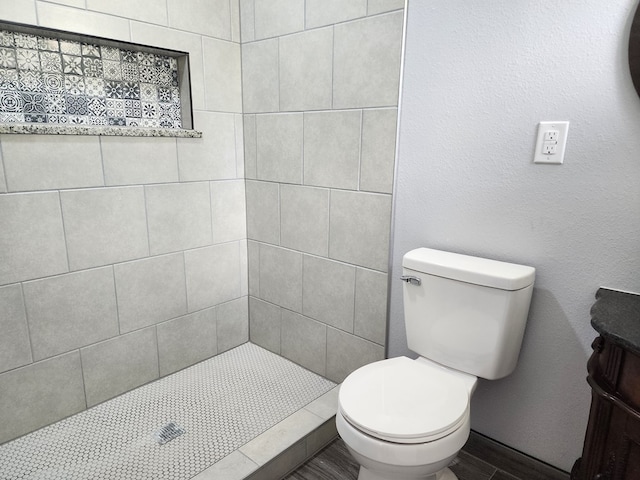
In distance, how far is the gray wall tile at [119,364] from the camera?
1.86m

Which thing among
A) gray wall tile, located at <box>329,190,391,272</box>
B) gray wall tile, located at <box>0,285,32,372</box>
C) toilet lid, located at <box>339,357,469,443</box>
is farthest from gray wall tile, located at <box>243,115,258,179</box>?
toilet lid, located at <box>339,357,469,443</box>

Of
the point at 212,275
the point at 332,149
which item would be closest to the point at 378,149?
the point at 332,149

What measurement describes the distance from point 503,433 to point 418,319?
22.9 inches

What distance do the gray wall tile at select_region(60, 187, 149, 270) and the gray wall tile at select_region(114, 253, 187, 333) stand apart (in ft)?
0.23

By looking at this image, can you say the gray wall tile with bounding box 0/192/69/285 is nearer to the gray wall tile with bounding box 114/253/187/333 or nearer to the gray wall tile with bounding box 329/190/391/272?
the gray wall tile with bounding box 114/253/187/333

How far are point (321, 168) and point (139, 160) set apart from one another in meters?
0.82

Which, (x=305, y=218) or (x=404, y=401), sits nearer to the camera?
(x=404, y=401)

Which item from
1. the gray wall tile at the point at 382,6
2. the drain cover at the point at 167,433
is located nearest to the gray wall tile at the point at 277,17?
the gray wall tile at the point at 382,6

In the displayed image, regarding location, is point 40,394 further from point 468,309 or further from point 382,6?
point 382,6

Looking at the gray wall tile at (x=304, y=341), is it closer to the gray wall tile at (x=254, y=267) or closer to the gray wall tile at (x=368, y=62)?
the gray wall tile at (x=254, y=267)

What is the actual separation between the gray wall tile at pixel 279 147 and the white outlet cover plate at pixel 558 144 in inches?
40.5

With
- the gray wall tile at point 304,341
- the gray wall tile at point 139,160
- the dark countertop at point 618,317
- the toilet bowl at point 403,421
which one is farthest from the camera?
the gray wall tile at point 304,341

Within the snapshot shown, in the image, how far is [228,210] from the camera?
226cm

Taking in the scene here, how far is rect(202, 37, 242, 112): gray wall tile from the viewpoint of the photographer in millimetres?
2039
